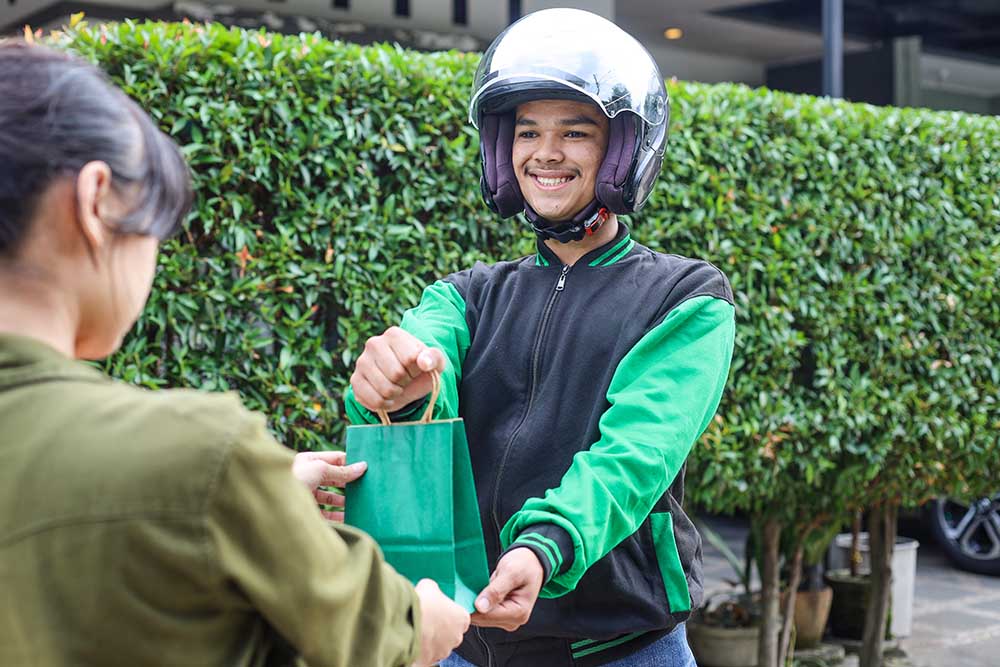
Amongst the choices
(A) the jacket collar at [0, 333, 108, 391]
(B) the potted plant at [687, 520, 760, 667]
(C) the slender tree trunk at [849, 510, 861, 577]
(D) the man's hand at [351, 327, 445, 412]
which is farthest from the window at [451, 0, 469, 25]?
(A) the jacket collar at [0, 333, 108, 391]

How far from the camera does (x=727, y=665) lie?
579 centimetres

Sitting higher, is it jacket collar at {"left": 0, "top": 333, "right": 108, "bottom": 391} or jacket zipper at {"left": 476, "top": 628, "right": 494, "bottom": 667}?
jacket collar at {"left": 0, "top": 333, "right": 108, "bottom": 391}

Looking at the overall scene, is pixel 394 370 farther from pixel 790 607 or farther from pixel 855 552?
pixel 855 552

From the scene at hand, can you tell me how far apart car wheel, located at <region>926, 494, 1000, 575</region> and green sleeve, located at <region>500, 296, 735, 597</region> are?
6734 mm

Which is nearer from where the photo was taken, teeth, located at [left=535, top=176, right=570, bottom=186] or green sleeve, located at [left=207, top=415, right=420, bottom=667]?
green sleeve, located at [left=207, top=415, right=420, bottom=667]

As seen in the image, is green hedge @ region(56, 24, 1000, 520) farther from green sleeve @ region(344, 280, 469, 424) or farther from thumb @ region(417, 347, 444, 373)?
thumb @ region(417, 347, 444, 373)

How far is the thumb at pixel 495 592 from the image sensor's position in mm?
1827

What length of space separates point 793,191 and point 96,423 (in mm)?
4416

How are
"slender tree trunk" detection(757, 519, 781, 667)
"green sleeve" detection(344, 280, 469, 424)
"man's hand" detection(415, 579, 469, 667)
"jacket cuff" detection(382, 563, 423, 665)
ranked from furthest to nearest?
"slender tree trunk" detection(757, 519, 781, 667), "green sleeve" detection(344, 280, 469, 424), "man's hand" detection(415, 579, 469, 667), "jacket cuff" detection(382, 563, 423, 665)

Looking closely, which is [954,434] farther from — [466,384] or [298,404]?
[466,384]

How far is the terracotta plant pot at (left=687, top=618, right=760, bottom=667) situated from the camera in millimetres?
5758

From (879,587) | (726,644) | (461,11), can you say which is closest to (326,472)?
(726,644)

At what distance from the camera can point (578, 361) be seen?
2.24 m

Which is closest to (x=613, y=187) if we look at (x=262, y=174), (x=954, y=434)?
(x=262, y=174)
